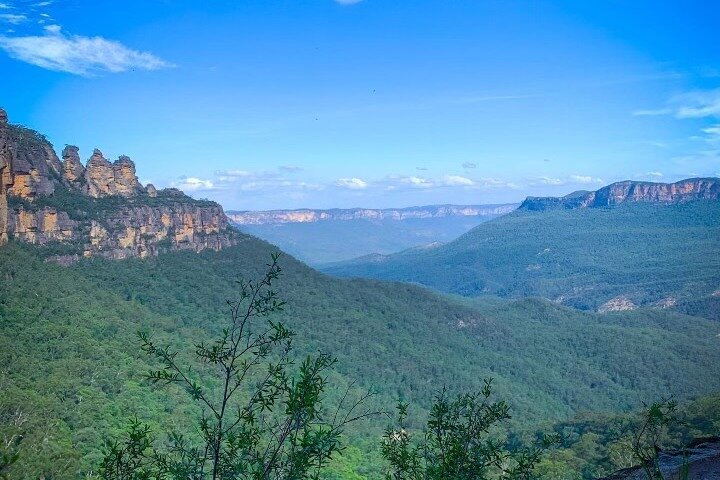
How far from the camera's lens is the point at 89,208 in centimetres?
5641

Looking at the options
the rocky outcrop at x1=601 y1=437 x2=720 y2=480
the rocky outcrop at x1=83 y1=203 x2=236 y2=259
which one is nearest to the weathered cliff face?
the rocky outcrop at x1=83 y1=203 x2=236 y2=259

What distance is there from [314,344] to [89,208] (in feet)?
96.4

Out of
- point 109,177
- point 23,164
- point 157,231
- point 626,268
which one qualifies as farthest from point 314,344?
point 626,268

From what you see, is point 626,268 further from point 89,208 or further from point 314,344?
point 89,208

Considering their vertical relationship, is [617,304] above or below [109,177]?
below

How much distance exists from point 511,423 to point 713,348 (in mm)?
49014

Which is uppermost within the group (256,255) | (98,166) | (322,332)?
(98,166)

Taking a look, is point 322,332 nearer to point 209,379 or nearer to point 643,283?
point 209,379

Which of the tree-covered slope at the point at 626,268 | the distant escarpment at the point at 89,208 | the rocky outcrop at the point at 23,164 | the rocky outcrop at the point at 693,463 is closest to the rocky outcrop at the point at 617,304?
the tree-covered slope at the point at 626,268

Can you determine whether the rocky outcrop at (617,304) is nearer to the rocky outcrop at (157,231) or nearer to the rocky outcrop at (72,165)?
the rocky outcrop at (157,231)

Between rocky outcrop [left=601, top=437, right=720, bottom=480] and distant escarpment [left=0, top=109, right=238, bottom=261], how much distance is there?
50.8 m

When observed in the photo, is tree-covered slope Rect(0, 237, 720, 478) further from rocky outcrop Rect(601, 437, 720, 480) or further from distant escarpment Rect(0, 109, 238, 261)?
rocky outcrop Rect(601, 437, 720, 480)

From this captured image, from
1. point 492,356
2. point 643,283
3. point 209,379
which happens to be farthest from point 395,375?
point 643,283

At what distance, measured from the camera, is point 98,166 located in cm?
6053
